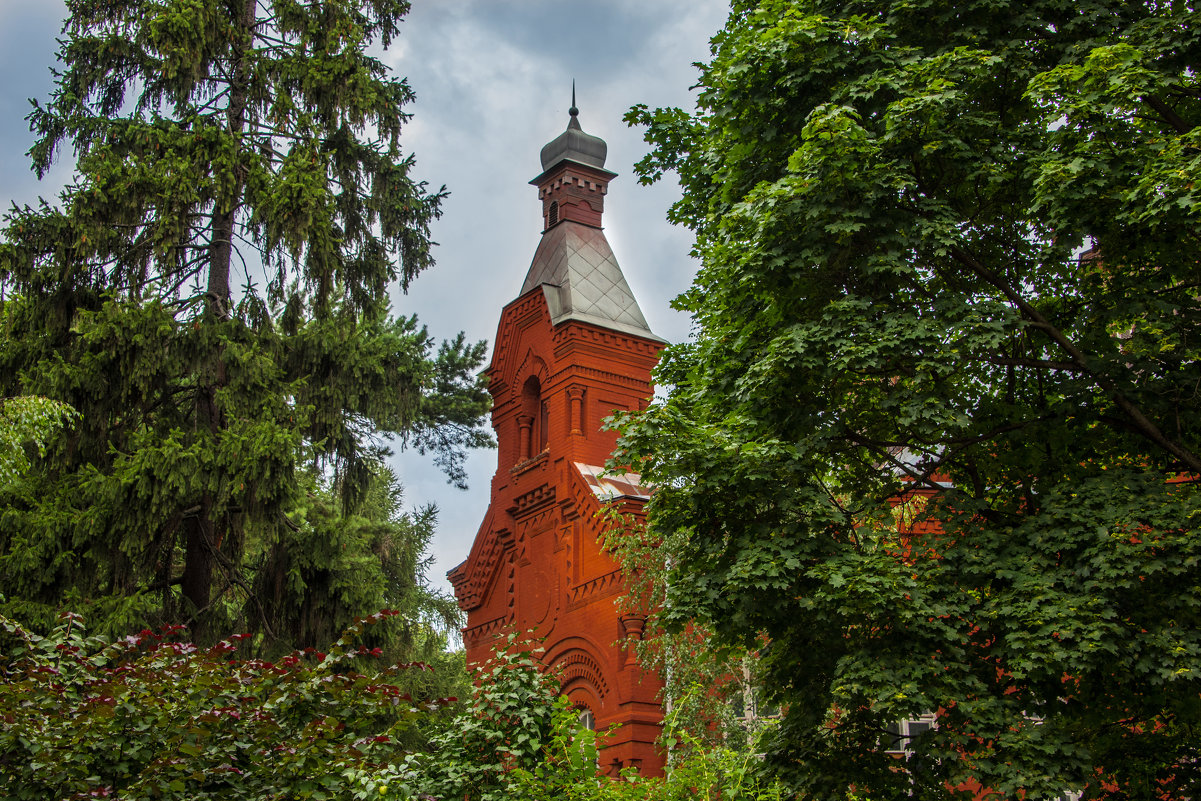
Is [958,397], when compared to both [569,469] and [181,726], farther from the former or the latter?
[569,469]

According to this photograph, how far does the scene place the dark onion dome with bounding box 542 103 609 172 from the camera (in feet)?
86.8

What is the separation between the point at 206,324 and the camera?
15094mm

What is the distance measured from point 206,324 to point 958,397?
966 centimetres

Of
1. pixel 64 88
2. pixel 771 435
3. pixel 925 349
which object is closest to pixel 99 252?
pixel 64 88

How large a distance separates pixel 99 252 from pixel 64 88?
115 inches

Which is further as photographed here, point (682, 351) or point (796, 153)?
point (682, 351)

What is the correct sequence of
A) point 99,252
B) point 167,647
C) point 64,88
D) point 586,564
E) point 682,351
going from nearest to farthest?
point 167,647 → point 682,351 → point 99,252 → point 64,88 → point 586,564

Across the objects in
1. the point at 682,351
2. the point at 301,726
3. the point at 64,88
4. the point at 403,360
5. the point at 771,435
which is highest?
the point at 64,88

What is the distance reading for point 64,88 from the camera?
16.6 meters

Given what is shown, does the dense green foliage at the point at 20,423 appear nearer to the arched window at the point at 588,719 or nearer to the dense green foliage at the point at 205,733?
the dense green foliage at the point at 205,733

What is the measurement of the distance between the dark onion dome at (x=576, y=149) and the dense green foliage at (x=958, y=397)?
15086 mm

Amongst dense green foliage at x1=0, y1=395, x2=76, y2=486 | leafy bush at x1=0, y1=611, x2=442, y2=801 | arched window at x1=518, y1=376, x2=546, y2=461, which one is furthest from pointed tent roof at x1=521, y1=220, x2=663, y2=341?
leafy bush at x1=0, y1=611, x2=442, y2=801

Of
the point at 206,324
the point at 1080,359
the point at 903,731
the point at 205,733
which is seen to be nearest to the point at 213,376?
the point at 206,324

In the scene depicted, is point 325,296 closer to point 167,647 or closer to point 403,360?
point 403,360
